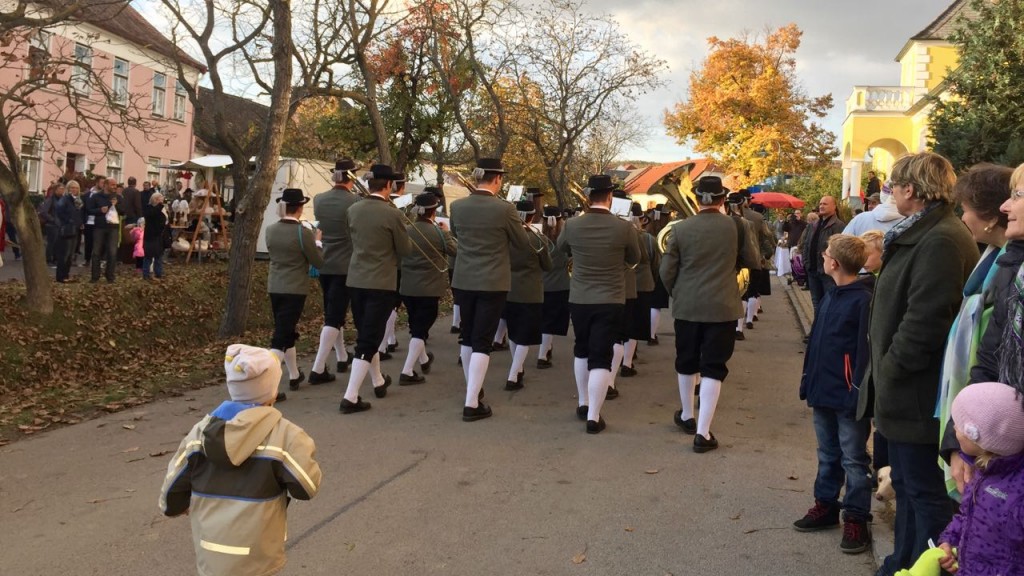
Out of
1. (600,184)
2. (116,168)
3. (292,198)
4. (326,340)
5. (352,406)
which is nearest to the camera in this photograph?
(600,184)

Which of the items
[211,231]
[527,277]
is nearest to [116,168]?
[211,231]

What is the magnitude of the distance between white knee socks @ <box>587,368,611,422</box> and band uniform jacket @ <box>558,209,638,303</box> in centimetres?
66

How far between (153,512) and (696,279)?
4.33m

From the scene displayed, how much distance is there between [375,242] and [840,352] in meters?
4.70

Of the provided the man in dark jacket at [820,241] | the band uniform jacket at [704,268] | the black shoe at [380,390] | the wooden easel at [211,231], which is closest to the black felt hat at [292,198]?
the black shoe at [380,390]

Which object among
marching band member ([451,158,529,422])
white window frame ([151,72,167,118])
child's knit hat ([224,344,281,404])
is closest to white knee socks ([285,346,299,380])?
marching band member ([451,158,529,422])

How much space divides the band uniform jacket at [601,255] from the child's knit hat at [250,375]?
4.67 metres

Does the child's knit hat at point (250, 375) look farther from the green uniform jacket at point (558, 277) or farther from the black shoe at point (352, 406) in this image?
the green uniform jacket at point (558, 277)

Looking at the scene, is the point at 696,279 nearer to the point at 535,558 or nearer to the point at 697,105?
the point at 535,558

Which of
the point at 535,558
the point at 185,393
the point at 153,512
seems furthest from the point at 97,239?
the point at 535,558

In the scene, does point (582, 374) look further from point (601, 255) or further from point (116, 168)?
point (116, 168)

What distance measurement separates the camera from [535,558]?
15.3 feet

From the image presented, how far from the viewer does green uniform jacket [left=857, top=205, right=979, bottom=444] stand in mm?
3717

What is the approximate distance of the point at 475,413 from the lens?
7891 mm
